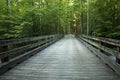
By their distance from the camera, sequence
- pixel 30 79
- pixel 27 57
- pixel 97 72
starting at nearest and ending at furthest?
1. pixel 30 79
2. pixel 97 72
3. pixel 27 57

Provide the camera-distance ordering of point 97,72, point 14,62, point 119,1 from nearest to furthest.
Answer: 1. point 97,72
2. point 14,62
3. point 119,1

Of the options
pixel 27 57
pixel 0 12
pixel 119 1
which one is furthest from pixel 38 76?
pixel 119 1

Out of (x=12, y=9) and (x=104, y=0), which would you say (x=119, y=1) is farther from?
(x=12, y=9)

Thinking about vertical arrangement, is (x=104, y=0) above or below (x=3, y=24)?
above

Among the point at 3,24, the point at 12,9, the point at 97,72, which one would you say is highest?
the point at 12,9

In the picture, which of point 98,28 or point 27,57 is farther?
point 98,28

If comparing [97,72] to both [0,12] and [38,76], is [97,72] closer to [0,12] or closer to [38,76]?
[38,76]

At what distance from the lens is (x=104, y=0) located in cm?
2348

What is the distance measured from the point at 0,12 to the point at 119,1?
11.4 metres

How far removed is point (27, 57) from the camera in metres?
10.2

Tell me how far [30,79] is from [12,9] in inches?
740

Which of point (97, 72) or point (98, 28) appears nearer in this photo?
point (97, 72)

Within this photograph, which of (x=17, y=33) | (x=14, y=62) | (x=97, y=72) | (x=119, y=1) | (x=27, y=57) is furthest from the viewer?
(x=119, y=1)

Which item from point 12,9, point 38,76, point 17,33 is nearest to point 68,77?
point 38,76
